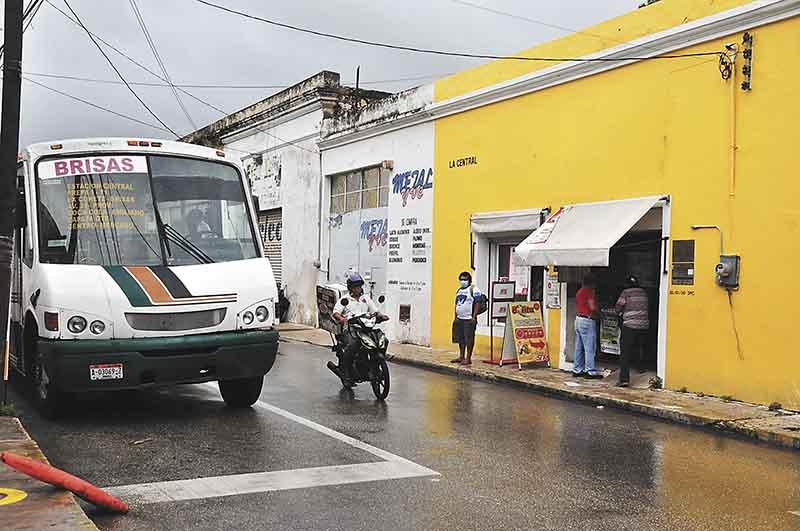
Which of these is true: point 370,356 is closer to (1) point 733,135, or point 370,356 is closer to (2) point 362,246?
(1) point 733,135

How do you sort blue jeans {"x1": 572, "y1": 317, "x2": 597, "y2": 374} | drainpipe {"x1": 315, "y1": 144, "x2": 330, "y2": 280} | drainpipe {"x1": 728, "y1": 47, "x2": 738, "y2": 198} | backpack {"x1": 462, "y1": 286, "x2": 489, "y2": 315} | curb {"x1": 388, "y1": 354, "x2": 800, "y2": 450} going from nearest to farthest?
curb {"x1": 388, "y1": 354, "x2": 800, "y2": 450} < drainpipe {"x1": 728, "y1": 47, "x2": 738, "y2": 198} < blue jeans {"x1": 572, "y1": 317, "x2": 597, "y2": 374} < backpack {"x1": 462, "y1": 286, "x2": 489, "y2": 315} < drainpipe {"x1": 315, "y1": 144, "x2": 330, "y2": 280}

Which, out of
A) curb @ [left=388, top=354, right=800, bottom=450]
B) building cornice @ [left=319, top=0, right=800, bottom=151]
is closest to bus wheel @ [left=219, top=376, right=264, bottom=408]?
curb @ [left=388, top=354, right=800, bottom=450]

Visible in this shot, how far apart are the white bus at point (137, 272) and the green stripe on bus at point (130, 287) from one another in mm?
11

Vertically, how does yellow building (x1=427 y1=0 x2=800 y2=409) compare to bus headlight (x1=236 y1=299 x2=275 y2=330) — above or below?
above

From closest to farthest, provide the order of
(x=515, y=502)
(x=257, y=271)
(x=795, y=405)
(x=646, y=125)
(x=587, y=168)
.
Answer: (x=515, y=502) → (x=257, y=271) → (x=795, y=405) → (x=646, y=125) → (x=587, y=168)

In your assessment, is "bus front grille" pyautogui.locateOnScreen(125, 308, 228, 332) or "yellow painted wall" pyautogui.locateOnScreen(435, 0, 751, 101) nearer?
"bus front grille" pyautogui.locateOnScreen(125, 308, 228, 332)

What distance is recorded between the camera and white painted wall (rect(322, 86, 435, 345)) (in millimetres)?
18859

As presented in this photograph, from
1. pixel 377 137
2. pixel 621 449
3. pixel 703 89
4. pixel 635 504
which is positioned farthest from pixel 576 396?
pixel 377 137

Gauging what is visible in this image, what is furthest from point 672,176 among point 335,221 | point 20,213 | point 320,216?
point 320,216

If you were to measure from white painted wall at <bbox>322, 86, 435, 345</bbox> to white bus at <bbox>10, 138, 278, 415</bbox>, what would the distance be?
30.8ft

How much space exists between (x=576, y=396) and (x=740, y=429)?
2.81 m

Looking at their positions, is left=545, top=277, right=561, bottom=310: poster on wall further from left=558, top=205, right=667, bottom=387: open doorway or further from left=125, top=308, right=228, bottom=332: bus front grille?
left=125, top=308, right=228, bottom=332: bus front grille

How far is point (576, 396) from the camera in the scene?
12062 millimetres

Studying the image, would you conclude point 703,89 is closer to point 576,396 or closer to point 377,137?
point 576,396
